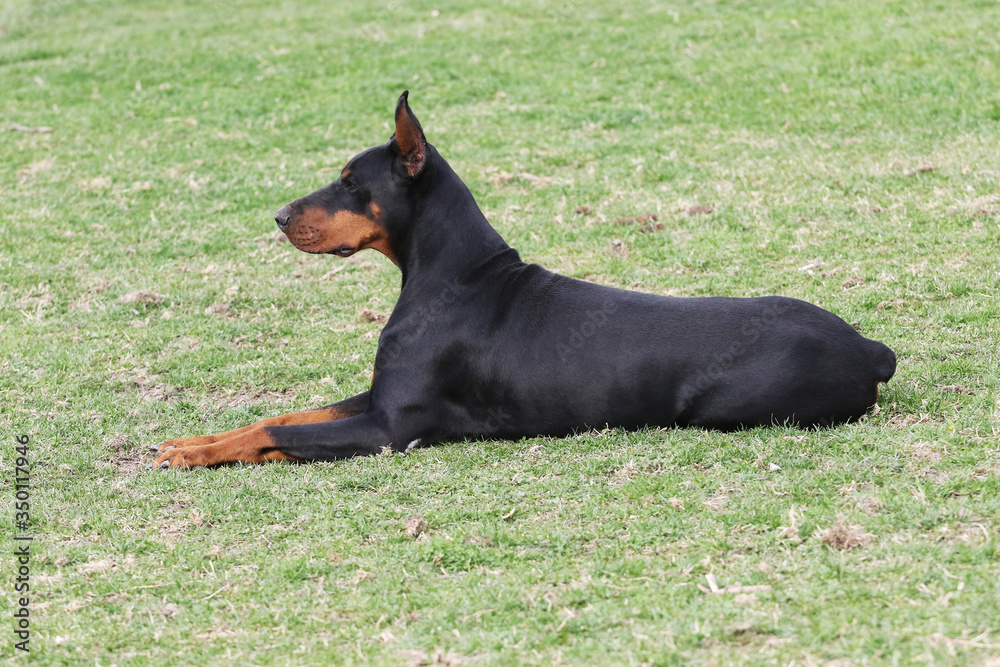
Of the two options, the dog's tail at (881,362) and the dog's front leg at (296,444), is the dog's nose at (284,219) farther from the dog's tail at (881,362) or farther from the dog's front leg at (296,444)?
the dog's tail at (881,362)

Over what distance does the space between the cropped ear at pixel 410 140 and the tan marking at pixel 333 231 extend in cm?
46

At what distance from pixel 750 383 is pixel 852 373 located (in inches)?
22.4

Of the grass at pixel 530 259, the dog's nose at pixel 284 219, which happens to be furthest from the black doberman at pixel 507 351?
the grass at pixel 530 259

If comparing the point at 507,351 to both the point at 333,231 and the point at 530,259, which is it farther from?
the point at 530,259

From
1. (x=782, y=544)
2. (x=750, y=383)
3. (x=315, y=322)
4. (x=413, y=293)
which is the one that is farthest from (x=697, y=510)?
(x=315, y=322)

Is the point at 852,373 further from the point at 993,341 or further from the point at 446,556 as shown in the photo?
the point at 446,556

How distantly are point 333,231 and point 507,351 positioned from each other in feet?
4.71

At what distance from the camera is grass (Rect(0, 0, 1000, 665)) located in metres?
4.33

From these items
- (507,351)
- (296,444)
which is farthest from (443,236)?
(296,444)

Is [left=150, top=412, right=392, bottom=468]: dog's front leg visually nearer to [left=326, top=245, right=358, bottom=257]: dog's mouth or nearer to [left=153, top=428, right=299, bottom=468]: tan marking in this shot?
[left=153, top=428, right=299, bottom=468]: tan marking

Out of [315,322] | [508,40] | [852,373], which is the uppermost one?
[508,40]

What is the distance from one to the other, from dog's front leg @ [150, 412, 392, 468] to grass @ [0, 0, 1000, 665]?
0.42 feet

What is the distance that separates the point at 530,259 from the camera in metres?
10.5

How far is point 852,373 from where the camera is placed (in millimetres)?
5895
